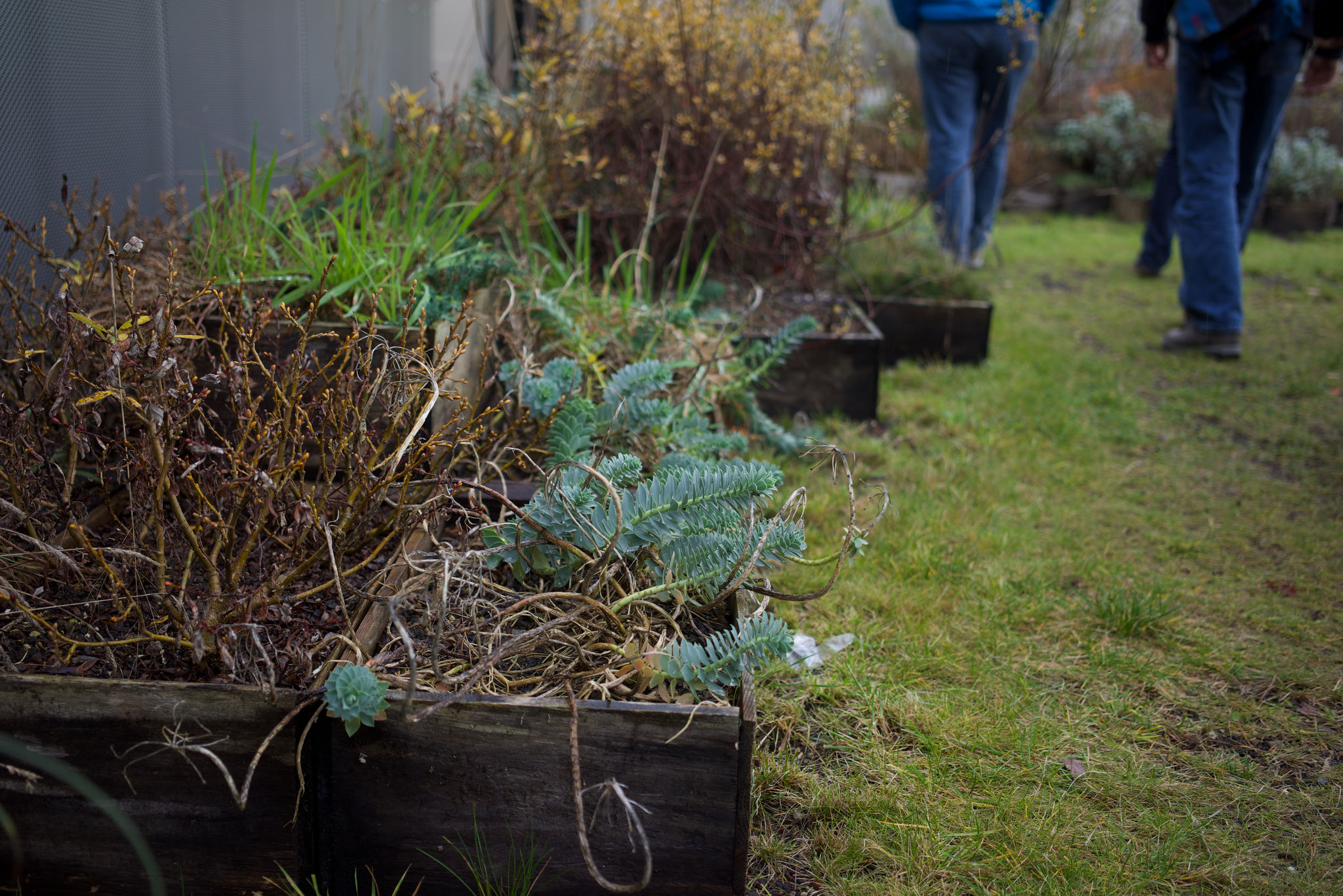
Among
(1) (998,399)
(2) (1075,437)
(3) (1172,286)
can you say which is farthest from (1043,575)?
(3) (1172,286)

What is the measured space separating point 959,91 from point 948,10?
397 mm

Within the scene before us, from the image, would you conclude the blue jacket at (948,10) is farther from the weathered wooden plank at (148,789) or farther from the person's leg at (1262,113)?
the weathered wooden plank at (148,789)

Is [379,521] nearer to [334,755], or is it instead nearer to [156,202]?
[334,755]

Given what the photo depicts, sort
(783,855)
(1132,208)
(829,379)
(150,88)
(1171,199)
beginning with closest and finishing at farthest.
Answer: (783,855) < (150,88) < (829,379) < (1171,199) < (1132,208)

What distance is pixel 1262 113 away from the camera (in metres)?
4.22

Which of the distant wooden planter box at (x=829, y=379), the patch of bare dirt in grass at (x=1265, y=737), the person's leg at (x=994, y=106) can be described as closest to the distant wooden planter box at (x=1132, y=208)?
the person's leg at (x=994, y=106)

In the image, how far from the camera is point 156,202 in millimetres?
2760

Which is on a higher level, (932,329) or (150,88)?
(150,88)

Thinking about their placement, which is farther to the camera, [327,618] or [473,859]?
[327,618]

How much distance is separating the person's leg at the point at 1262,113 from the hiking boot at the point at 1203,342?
58 cm

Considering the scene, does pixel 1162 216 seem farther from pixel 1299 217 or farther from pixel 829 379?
pixel 829 379

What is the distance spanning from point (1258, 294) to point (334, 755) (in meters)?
5.99

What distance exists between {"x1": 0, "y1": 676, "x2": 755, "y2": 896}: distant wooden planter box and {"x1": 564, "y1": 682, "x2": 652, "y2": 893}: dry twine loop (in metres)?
0.02

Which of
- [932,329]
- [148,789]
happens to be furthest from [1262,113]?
[148,789]
